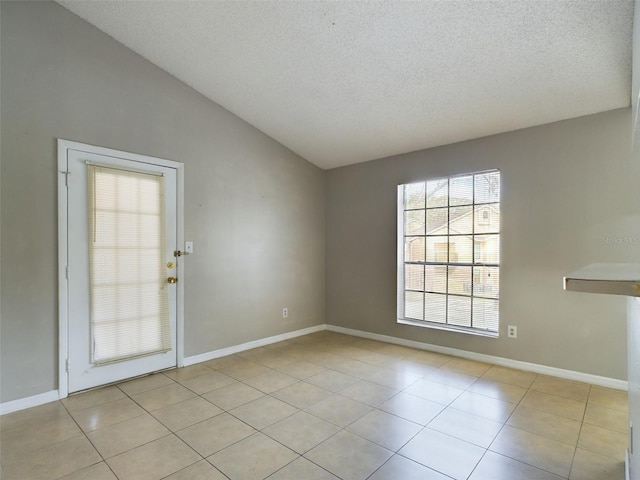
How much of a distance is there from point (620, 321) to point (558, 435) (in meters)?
1.41

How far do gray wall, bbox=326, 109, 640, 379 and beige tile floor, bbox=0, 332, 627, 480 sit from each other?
1.14 ft

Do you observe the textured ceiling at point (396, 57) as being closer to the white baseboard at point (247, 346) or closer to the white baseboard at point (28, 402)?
the white baseboard at point (247, 346)

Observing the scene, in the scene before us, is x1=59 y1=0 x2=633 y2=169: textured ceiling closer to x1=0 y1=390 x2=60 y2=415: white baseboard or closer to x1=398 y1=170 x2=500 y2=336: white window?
x1=398 y1=170 x2=500 y2=336: white window

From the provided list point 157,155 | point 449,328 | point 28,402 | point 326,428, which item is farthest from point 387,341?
point 28,402

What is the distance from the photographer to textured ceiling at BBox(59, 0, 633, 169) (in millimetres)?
2283

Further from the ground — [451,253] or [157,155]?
[157,155]

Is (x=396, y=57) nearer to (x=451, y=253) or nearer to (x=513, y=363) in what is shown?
(x=451, y=253)

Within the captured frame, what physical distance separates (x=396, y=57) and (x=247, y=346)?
3.51 meters

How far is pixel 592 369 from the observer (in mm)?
3064

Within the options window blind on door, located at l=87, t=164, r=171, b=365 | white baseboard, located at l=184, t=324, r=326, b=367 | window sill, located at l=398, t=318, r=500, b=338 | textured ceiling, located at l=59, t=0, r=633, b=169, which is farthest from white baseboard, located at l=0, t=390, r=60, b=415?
window sill, located at l=398, t=318, r=500, b=338

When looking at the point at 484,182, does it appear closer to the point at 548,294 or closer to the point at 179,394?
the point at 548,294

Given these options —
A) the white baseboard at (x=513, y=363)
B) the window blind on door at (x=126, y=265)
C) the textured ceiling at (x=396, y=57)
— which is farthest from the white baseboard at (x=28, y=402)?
the white baseboard at (x=513, y=363)

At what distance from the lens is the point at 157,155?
340 centimetres

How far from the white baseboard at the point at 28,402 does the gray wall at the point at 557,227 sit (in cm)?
363
